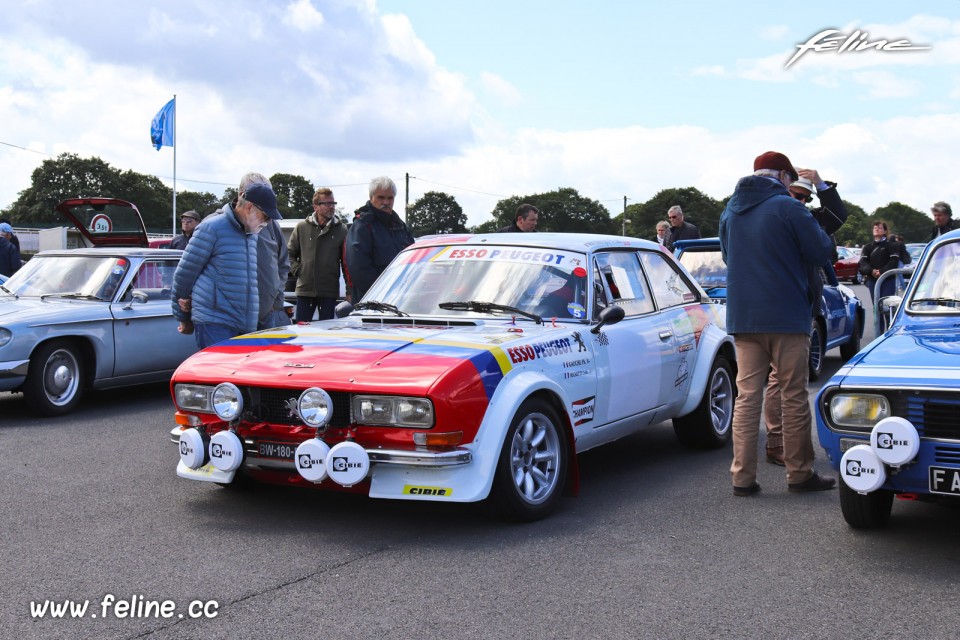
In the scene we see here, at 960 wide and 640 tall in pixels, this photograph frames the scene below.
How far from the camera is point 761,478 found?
5953mm

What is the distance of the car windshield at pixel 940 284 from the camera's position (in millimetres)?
5453

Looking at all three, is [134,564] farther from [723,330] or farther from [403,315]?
[723,330]

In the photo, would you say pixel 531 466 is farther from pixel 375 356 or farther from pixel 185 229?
pixel 185 229

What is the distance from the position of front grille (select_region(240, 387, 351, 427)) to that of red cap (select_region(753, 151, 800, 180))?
282cm

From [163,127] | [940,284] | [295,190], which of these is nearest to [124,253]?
[940,284]

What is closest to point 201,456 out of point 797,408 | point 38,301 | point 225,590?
point 225,590

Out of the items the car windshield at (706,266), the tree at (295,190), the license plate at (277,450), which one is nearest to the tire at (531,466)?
the license plate at (277,450)

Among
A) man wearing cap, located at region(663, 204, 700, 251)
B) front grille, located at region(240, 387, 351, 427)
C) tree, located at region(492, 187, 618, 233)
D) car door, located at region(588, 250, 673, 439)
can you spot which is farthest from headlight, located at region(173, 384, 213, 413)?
tree, located at region(492, 187, 618, 233)

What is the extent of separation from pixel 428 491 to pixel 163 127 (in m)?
36.3

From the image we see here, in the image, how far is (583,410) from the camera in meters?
5.36

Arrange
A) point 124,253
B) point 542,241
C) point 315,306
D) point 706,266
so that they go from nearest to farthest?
point 542,241, point 315,306, point 124,253, point 706,266

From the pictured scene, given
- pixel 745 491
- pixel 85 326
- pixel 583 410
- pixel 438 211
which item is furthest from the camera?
pixel 438 211

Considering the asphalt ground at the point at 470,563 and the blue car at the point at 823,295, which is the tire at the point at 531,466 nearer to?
→ the asphalt ground at the point at 470,563

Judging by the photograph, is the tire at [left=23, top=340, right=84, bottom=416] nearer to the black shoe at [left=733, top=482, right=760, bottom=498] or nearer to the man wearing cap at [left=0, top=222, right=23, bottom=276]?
the black shoe at [left=733, top=482, right=760, bottom=498]
